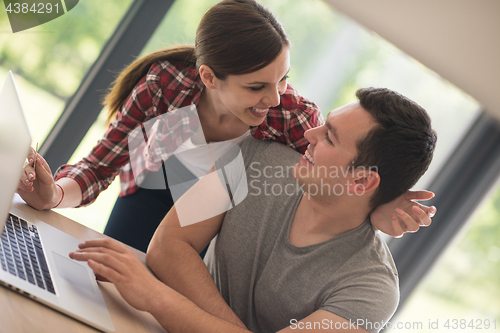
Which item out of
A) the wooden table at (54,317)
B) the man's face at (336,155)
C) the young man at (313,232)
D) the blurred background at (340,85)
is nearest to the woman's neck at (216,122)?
the young man at (313,232)

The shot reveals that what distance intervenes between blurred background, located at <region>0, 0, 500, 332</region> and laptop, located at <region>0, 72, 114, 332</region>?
1.30m

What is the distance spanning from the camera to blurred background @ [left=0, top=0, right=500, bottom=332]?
2.04 m

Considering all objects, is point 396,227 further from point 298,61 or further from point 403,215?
point 298,61

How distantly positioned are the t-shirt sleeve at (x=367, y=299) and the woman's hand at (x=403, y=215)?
13 cm

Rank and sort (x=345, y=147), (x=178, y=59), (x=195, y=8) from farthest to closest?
(x=195, y=8), (x=178, y=59), (x=345, y=147)

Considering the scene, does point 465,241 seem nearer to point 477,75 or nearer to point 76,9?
point 477,75

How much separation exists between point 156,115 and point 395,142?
0.81m

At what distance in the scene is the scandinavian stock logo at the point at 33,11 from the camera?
6.51 ft

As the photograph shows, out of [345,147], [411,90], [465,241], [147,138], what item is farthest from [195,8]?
[465,241]

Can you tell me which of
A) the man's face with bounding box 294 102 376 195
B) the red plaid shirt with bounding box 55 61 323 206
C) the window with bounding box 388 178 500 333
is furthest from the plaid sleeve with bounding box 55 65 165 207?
Result: the window with bounding box 388 178 500 333

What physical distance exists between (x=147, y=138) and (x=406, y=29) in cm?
137

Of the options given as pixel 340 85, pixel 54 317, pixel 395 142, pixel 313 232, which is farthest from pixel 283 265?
pixel 340 85

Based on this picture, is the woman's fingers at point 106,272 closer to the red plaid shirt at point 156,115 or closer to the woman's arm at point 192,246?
the woman's arm at point 192,246

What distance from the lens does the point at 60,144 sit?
2.07 m
